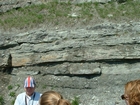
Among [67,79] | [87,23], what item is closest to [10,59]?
[67,79]

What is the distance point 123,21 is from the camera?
39.0 ft

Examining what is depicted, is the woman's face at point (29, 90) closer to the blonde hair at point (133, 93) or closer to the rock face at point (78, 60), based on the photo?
the blonde hair at point (133, 93)

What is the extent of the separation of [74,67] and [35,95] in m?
4.72

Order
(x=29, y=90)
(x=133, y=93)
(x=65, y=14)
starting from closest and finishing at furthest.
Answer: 1. (x=133, y=93)
2. (x=29, y=90)
3. (x=65, y=14)

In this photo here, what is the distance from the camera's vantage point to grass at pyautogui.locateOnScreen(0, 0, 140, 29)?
486 inches

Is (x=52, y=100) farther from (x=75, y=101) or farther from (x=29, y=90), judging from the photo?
(x=75, y=101)

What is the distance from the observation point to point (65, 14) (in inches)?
508

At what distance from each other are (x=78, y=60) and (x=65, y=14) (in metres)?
3.11

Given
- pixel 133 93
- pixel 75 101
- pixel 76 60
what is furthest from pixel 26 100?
pixel 76 60

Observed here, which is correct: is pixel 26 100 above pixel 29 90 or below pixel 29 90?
below

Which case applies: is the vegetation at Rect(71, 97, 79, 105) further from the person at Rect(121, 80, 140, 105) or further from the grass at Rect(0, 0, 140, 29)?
the person at Rect(121, 80, 140, 105)

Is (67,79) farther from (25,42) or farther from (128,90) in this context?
(128,90)

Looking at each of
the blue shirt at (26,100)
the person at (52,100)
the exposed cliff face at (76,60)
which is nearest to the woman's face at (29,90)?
the blue shirt at (26,100)

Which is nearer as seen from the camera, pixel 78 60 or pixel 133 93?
pixel 133 93
